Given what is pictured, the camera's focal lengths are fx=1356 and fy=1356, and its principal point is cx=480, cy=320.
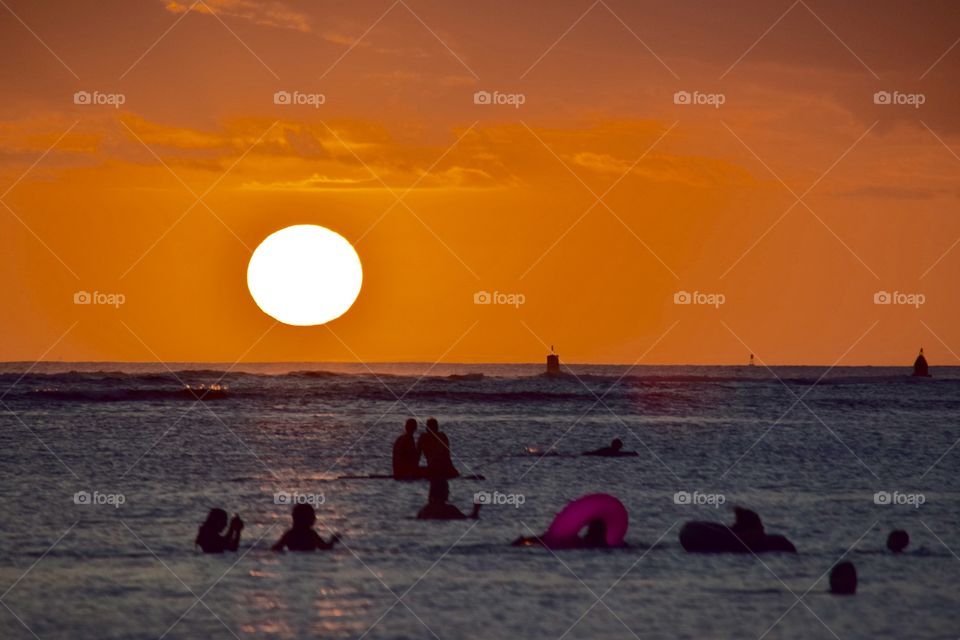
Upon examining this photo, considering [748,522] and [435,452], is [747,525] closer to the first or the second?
[748,522]

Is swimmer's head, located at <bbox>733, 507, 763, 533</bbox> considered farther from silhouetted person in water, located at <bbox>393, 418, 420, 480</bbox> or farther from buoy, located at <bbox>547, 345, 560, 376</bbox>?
buoy, located at <bbox>547, 345, 560, 376</bbox>

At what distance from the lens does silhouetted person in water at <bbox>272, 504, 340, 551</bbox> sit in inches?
1009

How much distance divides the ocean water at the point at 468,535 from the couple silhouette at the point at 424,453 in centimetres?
83

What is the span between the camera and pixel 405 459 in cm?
3756

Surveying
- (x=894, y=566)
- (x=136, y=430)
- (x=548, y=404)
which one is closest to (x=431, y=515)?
(x=894, y=566)

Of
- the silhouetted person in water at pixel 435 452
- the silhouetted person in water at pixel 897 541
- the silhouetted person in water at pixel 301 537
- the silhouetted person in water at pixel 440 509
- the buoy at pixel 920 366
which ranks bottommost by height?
the silhouetted person in water at pixel 897 541

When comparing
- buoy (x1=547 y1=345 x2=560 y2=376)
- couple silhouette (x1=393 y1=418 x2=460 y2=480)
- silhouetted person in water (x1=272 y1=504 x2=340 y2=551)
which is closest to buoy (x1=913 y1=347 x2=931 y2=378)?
buoy (x1=547 y1=345 x2=560 y2=376)

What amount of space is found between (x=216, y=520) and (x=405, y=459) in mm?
12173

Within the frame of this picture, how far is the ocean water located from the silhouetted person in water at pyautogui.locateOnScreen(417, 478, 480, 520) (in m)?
0.45

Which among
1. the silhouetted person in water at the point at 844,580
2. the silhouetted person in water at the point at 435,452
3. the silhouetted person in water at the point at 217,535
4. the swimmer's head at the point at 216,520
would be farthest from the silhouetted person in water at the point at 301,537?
the silhouetted person in water at the point at 844,580

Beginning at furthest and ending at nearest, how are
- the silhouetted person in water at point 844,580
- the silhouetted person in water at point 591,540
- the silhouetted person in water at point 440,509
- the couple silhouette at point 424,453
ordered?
the couple silhouette at point 424,453
the silhouetted person in water at point 440,509
the silhouetted person in water at point 591,540
the silhouetted person in water at point 844,580

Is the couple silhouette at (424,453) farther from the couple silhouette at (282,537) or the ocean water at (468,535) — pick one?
the couple silhouette at (282,537)

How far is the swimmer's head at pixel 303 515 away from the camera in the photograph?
25406 mm

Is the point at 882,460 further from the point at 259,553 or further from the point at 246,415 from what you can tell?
the point at 246,415
